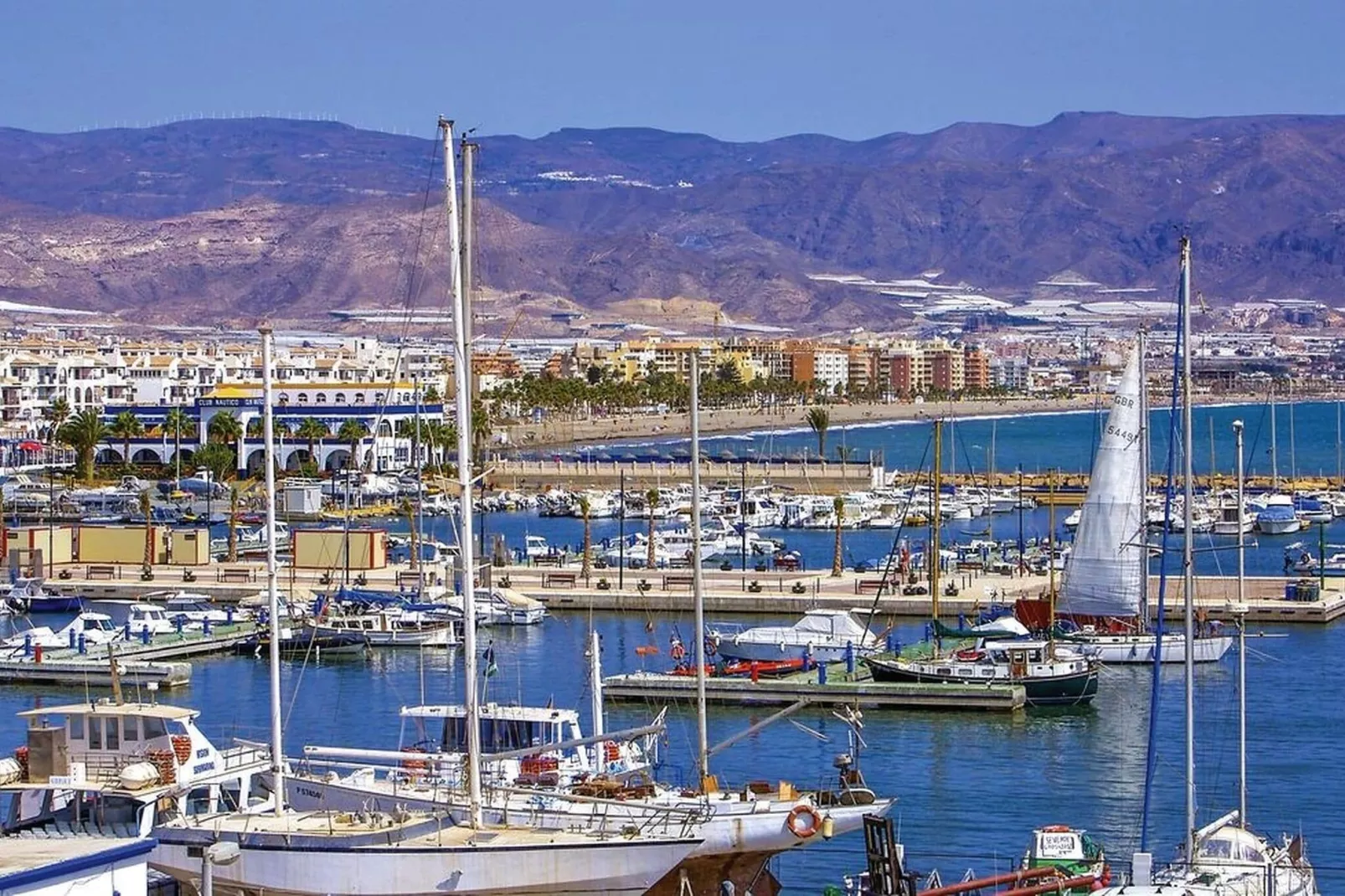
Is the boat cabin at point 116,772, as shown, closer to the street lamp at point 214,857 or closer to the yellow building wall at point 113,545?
the street lamp at point 214,857

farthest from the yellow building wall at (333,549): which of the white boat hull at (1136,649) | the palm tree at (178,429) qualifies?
the palm tree at (178,429)

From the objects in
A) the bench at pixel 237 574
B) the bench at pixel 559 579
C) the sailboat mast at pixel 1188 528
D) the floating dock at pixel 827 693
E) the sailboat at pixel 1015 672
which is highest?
the sailboat mast at pixel 1188 528

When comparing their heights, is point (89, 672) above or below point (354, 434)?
below

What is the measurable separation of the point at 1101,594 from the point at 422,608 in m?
9.29

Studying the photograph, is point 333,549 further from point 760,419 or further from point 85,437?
point 760,419

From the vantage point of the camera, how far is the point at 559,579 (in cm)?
4231

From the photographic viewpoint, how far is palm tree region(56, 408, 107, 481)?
71875mm

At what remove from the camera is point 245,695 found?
30344 millimetres

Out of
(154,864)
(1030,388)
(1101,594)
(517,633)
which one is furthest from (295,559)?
(1030,388)

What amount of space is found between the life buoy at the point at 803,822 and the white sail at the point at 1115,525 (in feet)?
55.9

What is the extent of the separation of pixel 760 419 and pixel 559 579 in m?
78.7

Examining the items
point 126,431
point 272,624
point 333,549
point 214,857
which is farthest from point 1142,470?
point 126,431

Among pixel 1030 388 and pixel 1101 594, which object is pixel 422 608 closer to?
pixel 1101 594

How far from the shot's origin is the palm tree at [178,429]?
7406 centimetres
